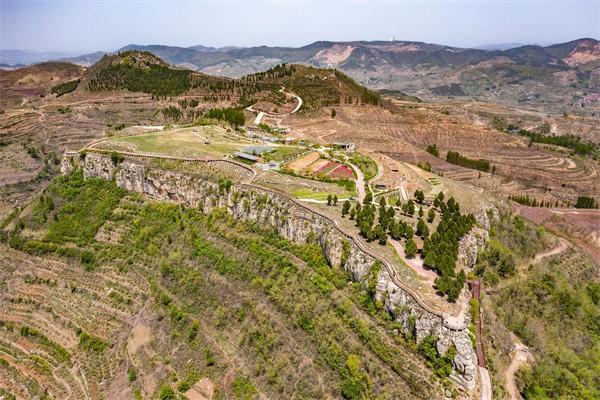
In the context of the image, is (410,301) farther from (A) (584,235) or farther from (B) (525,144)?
(B) (525,144)

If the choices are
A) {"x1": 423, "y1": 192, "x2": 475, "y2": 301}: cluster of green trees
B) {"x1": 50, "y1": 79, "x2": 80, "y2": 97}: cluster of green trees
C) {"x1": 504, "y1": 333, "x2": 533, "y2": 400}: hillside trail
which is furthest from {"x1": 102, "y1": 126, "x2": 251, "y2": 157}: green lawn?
{"x1": 50, "y1": 79, "x2": 80, "y2": 97}: cluster of green trees

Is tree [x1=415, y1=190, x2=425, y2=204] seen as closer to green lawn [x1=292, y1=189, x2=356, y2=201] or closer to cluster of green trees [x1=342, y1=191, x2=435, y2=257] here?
cluster of green trees [x1=342, y1=191, x2=435, y2=257]

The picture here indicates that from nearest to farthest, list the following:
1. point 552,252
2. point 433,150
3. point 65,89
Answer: point 552,252 < point 433,150 < point 65,89

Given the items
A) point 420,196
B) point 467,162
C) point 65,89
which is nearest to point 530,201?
point 467,162

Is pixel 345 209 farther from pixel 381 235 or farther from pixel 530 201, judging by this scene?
pixel 530 201

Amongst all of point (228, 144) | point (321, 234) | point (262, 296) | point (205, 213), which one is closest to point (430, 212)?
point (321, 234)
